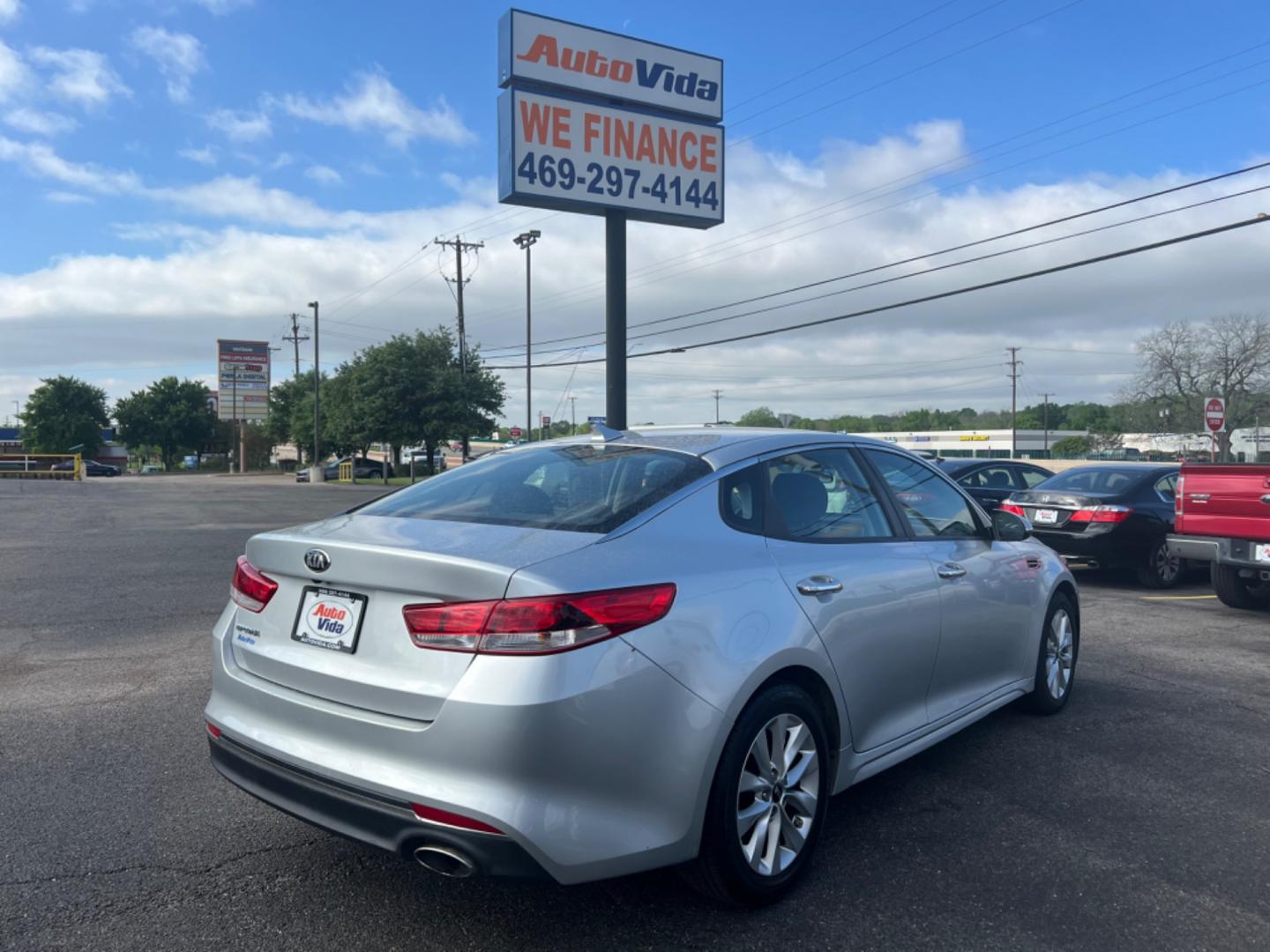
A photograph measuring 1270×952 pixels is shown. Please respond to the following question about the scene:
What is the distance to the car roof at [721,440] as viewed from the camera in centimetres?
383

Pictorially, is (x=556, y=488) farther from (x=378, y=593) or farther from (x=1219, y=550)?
(x=1219, y=550)

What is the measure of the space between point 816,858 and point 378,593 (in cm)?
198

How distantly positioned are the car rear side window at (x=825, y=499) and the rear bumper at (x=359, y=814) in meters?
1.59

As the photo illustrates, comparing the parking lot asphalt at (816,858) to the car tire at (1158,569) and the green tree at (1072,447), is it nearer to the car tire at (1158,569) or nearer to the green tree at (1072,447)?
the car tire at (1158,569)

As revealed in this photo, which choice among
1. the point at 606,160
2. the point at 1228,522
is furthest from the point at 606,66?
the point at 1228,522

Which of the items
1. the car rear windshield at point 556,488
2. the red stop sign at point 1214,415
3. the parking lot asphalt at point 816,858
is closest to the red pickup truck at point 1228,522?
the parking lot asphalt at point 816,858

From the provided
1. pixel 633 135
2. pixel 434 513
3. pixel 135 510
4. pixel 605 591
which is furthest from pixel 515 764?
pixel 135 510

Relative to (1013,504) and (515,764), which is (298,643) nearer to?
(515,764)

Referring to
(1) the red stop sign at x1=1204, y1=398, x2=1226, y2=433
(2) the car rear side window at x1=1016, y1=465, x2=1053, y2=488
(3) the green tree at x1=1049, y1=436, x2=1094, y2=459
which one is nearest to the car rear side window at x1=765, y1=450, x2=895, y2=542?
(2) the car rear side window at x1=1016, y1=465, x2=1053, y2=488

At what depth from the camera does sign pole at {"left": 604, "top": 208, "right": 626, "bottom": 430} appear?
59.7ft

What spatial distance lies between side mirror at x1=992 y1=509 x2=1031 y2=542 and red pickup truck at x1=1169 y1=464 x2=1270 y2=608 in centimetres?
472

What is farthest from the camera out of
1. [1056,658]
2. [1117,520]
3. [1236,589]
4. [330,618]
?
[1117,520]

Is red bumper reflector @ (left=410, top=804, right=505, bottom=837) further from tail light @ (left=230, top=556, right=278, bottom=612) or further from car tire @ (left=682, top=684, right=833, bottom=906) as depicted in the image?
tail light @ (left=230, top=556, right=278, bottom=612)

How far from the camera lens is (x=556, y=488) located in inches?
146
